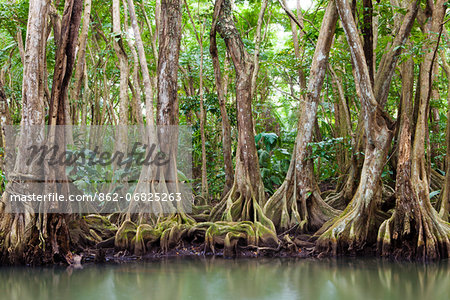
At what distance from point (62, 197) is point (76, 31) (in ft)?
7.65

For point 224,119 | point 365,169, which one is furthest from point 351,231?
point 224,119

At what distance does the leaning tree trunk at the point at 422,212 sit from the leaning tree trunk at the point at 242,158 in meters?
2.06

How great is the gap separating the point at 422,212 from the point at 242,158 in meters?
3.13

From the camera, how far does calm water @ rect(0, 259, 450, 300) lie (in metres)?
4.61

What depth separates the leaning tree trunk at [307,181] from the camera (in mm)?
7633

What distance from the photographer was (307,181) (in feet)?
25.5

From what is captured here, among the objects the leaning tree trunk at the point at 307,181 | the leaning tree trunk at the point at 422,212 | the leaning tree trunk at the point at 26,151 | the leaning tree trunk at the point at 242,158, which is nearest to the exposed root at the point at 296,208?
the leaning tree trunk at the point at 307,181

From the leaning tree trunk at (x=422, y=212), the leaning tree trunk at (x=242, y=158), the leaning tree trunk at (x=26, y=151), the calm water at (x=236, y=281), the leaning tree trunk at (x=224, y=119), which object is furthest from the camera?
the leaning tree trunk at (x=224, y=119)

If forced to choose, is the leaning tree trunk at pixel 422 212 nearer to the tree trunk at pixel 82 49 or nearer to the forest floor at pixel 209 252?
the forest floor at pixel 209 252

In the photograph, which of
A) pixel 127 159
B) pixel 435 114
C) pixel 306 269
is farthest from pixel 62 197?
pixel 435 114

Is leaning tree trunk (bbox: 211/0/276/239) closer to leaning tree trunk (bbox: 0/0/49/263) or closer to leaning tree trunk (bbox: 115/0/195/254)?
leaning tree trunk (bbox: 115/0/195/254)

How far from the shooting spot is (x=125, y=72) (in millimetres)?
9141

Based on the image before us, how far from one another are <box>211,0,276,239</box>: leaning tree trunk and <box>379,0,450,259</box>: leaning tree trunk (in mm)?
2058

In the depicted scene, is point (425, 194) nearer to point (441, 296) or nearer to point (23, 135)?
point (441, 296)
